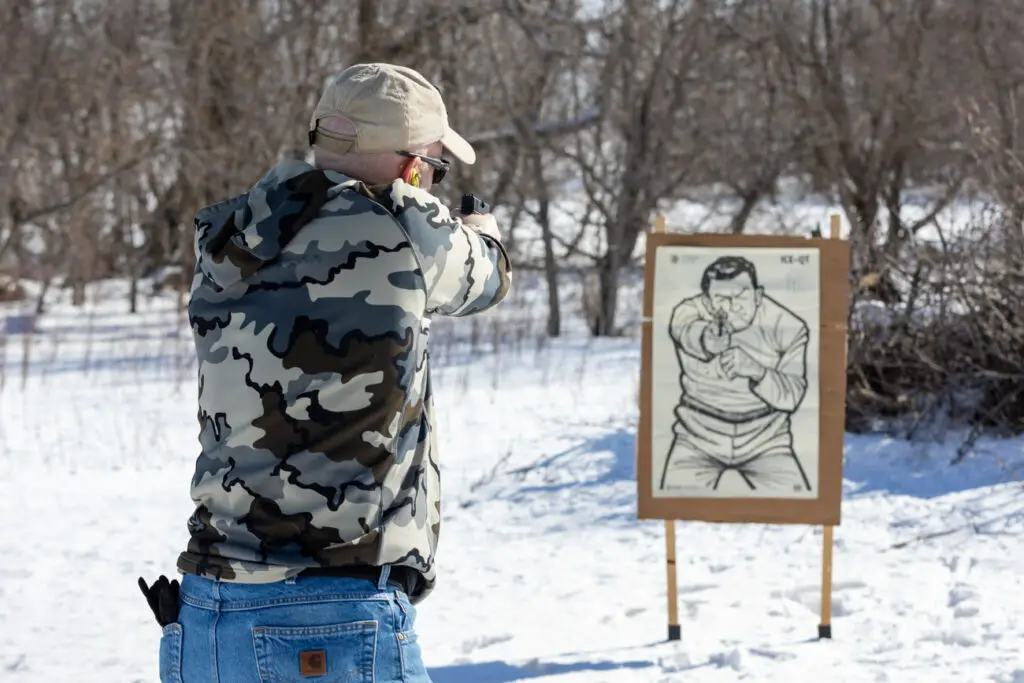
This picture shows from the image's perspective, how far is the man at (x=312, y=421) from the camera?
1.80 metres

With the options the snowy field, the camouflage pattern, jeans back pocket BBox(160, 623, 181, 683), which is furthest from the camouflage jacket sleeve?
the snowy field

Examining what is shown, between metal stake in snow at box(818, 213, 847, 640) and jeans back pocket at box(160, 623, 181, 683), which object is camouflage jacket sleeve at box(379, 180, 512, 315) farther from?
metal stake in snow at box(818, 213, 847, 640)

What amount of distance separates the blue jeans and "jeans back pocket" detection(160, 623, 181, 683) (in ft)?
0.14

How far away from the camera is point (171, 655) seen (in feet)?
6.21

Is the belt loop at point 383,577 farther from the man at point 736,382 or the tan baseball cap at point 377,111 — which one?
the man at point 736,382

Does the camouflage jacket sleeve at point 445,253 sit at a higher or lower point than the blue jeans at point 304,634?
higher

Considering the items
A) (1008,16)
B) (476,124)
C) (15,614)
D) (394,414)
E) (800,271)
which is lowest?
(15,614)

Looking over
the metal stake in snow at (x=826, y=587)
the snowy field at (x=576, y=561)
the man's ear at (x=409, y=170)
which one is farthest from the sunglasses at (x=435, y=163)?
the metal stake in snow at (x=826, y=587)

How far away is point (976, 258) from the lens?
301 inches

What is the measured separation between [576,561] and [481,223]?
12.6 ft

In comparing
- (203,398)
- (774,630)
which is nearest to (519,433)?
(774,630)

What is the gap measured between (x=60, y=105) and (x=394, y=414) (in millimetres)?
16337

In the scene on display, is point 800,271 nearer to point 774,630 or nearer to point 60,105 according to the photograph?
point 774,630

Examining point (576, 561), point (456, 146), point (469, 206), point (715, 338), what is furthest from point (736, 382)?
point (456, 146)
